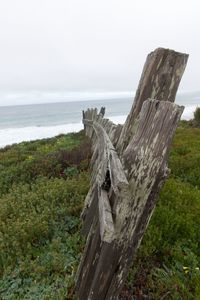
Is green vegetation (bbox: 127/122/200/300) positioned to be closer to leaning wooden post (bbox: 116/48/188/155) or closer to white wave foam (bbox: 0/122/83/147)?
leaning wooden post (bbox: 116/48/188/155)

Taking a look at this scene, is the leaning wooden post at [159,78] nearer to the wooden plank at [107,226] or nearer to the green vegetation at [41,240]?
the wooden plank at [107,226]

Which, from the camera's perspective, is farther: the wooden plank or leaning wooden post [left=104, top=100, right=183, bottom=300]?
leaning wooden post [left=104, top=100, right=183, bottom=300]

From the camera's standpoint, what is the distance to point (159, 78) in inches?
162

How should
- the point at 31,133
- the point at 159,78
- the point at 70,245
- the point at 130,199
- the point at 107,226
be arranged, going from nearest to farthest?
the point at 107,226 < the point at 130,199 < the point at 159,78 < the point at 70,245 < the point at 31,133

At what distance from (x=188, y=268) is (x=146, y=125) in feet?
7.24

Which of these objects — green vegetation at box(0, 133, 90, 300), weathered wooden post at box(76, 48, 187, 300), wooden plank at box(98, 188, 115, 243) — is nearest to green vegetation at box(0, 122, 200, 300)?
green vegetation at box(0, 133, 90, 300)

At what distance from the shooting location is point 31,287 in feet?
15.0

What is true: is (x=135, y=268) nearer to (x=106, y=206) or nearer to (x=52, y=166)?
(x=106, y=206)

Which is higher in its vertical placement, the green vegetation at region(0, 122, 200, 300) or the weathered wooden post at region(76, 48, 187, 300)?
the weathered wooden post at region(76, 48, 187, 300)

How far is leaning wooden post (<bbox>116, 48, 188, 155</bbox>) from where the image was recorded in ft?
12.9

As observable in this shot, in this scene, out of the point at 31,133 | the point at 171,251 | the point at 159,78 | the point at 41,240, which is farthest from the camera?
the point at 31,133

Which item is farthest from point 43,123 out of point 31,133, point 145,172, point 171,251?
point 145,172

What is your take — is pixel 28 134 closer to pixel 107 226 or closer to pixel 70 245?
pixel 70 245

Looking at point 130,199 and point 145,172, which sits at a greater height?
point 145,172
